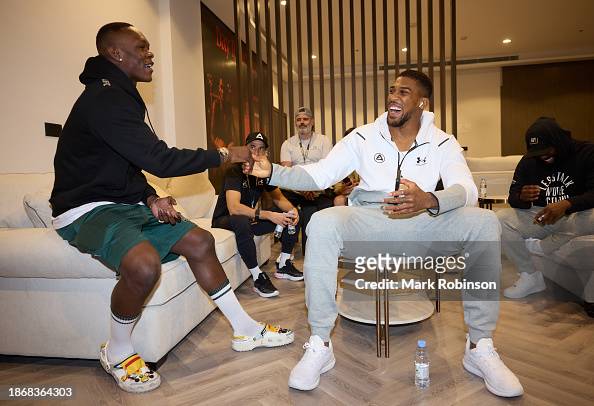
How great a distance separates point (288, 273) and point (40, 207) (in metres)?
1.75

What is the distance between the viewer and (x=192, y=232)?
1.81 meters

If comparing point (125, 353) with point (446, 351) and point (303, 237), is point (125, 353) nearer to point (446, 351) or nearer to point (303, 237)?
point (446, 351)

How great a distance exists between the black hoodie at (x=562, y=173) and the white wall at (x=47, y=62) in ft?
10.8

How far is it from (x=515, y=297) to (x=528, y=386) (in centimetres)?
115

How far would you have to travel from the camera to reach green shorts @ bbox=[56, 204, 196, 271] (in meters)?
1.55

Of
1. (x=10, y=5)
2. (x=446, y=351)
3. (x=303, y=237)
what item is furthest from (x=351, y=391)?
(x=10, y=5)

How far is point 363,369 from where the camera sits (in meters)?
1.70

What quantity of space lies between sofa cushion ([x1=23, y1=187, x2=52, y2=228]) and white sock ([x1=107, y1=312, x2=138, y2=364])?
80 cm

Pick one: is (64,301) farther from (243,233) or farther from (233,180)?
(233,180)

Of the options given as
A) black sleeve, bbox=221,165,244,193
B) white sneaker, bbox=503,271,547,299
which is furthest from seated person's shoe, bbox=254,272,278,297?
white sneaker, bbox=503,271,547,299

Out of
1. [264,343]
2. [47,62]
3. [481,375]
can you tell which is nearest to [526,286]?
[481,375]

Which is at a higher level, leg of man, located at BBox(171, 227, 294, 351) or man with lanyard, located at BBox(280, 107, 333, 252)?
man with lanyard, located at BBox(280, 107, 333, 252)

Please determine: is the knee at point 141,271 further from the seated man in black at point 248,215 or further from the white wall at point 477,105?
the white wall at point 477,105

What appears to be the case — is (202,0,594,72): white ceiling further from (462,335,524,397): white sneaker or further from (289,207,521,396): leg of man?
(462,335,524,397): white sneaker
